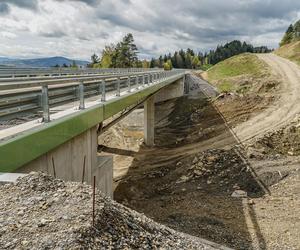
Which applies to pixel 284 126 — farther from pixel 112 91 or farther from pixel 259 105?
pixel 112 91

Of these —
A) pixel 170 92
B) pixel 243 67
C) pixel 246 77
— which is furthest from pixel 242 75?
pixel 170 92

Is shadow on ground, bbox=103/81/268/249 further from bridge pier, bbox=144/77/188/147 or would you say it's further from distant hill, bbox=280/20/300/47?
distant hill, bbox=280/20/300/47

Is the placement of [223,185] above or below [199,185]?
above

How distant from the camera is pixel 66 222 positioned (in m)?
4.06

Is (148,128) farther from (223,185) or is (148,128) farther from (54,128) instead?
(54,128)

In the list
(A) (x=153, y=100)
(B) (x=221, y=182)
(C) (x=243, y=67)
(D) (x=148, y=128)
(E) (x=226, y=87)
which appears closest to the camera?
(B) (x=221, y=182)

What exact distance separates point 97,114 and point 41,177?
5205 millimetres

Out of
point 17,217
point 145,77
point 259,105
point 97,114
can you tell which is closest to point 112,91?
point 97,114

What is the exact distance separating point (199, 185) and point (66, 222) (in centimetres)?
1471

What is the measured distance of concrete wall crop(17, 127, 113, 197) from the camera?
23.8ft

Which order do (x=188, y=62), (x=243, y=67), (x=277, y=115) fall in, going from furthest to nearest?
(x=188, y=62)
(x=243, y=67)
(x=277, y=115)

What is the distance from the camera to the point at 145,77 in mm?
21984

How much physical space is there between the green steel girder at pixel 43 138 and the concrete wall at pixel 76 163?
0.25m

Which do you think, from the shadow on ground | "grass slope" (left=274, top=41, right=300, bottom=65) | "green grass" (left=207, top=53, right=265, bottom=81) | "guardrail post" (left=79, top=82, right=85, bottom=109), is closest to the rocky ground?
the shadow on ground
